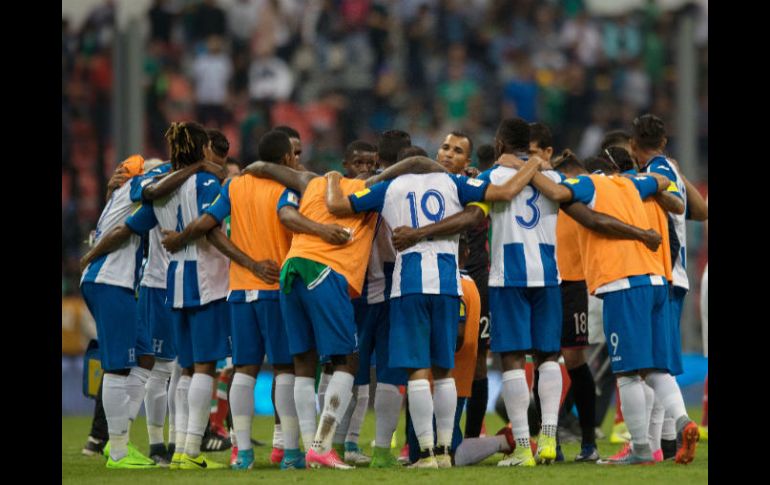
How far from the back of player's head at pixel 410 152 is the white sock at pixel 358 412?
5.22 feet

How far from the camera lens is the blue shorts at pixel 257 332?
27.5 feet

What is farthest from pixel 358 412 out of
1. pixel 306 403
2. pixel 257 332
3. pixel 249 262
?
pixel 249 262

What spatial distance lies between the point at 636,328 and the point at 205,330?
2728 millimetres

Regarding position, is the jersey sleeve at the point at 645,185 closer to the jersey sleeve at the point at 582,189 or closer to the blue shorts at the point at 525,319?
the jersey sleeve at the point at 582,189

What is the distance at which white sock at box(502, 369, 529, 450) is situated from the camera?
325 inches

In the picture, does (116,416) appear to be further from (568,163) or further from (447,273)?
(568,163)

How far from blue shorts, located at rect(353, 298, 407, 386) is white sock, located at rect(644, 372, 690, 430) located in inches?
60.5

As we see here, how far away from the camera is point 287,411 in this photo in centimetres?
831

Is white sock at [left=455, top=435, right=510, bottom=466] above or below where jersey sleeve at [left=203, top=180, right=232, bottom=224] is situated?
below

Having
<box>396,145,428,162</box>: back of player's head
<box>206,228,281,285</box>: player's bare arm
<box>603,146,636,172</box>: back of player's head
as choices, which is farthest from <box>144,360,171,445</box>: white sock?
<box>603,146,636,172</box>: back of player's head

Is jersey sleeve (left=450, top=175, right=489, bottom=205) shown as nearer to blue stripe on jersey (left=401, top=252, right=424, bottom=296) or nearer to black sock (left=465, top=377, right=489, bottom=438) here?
blue stripe on jersey (left=401, top=252, right=424, bottom=296)

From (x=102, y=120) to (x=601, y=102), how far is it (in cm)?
727
